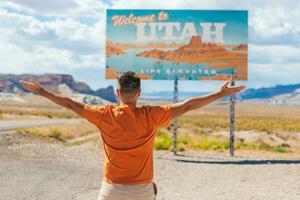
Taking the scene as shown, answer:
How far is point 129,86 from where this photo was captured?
5035 mm

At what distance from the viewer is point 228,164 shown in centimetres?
1956

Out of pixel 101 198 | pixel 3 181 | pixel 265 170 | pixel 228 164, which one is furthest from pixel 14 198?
pixel 228 164

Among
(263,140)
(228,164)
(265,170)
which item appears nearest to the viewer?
(265,170)

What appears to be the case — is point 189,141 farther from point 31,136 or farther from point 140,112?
point 140,112

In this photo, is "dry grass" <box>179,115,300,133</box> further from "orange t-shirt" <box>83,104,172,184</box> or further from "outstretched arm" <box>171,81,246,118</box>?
"orange t-shirt" <box>83,104,172,184</box>

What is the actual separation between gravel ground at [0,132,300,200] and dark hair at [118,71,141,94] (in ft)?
23.0

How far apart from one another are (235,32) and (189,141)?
7.63m

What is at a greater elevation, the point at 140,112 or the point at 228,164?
the point at 140,112

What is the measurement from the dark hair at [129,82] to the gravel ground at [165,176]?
7.00 metres

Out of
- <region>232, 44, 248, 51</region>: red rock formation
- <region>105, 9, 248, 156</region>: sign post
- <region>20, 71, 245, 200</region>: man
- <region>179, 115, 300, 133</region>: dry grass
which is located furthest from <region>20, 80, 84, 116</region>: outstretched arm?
<region>179, 115, 300, 133</region>: dry grass

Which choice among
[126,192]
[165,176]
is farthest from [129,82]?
[165,176]

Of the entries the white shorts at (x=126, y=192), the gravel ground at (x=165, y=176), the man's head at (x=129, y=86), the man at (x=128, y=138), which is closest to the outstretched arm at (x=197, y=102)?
the man at (x=128, y=138)

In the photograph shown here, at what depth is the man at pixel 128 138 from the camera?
495 cm

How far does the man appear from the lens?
4.95 metres
